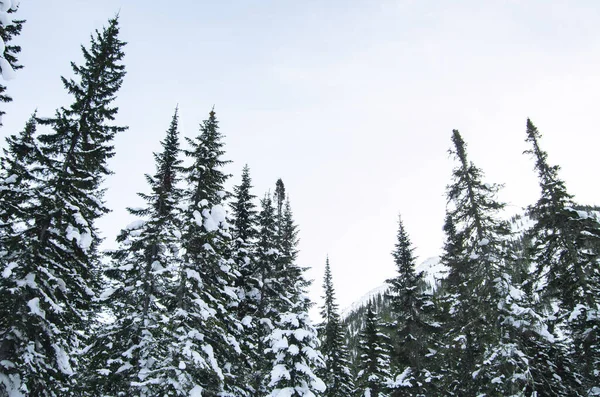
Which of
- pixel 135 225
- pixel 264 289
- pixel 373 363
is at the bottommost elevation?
pixel 373 363

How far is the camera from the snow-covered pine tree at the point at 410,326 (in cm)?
2294

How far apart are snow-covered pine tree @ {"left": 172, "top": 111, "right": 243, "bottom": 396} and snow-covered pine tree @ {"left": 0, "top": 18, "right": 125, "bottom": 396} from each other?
4103 mm

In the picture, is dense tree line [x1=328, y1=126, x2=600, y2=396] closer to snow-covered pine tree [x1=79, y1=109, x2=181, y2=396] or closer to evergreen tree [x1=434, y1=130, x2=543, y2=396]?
evergreen tree [x1=434, y1=130, x2=543, y2=396]

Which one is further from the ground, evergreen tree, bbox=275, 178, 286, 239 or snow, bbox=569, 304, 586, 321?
evergreen tree, bbox=275, 178, 286, 239

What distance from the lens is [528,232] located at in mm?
21250

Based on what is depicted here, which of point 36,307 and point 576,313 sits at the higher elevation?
point 36,307

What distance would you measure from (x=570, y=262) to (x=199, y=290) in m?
20.3

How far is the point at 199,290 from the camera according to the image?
16.5 m

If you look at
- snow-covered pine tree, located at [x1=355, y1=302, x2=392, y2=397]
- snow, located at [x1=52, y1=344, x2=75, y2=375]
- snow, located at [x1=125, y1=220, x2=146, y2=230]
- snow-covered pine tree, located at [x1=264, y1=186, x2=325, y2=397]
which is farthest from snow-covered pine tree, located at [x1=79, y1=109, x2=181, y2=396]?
snow-covered pine tree, located at [x1=355, y1=302, x2=392, y2=397]

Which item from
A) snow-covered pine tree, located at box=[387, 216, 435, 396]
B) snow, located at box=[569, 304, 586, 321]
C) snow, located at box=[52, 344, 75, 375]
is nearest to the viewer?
snow, located at box=[52, 344, 75, 375]

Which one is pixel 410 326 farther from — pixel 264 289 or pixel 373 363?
pixel 264 289

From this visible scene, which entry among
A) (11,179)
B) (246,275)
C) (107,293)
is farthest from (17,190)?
(246,275)

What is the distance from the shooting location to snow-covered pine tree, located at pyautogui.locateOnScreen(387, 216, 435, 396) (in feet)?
75.3

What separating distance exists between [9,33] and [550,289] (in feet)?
100
